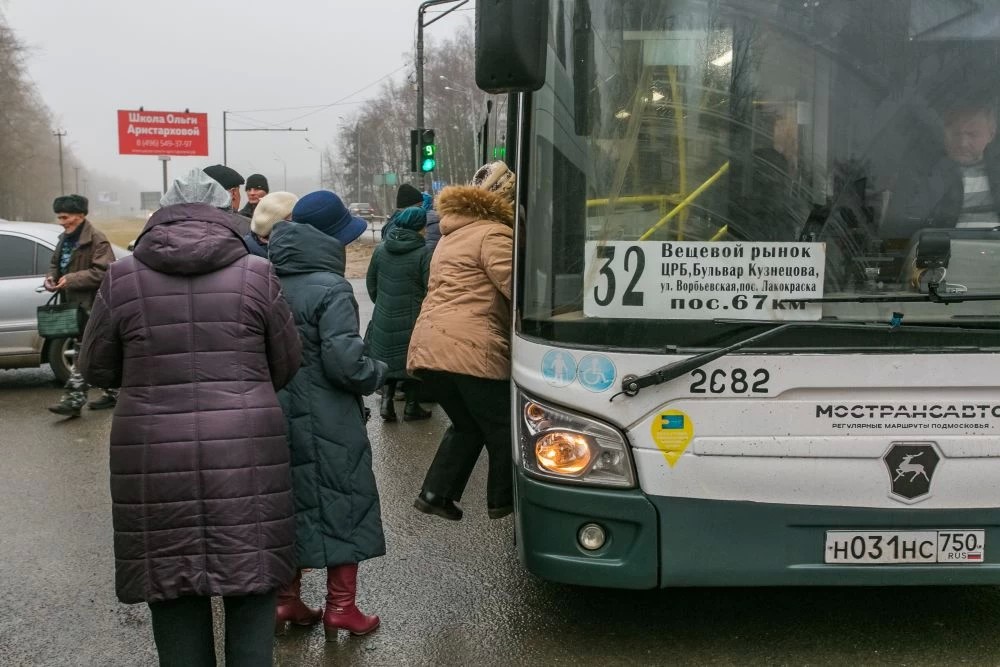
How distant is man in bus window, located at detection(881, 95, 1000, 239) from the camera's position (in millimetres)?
3584

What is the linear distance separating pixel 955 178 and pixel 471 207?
2017mm

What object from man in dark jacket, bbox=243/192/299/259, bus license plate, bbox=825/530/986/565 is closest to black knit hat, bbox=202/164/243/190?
man in dark jacket, bbox=243/192/299/259

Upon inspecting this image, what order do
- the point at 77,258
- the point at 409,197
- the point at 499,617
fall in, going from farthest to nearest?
the point at 409,197
the point at 77,258
the point at 499,617

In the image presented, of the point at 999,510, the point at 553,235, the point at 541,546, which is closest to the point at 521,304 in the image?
the point at 553,235

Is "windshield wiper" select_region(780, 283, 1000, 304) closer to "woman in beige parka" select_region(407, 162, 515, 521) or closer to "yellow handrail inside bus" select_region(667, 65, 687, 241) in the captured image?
"yellow handrail inside bus" select_region(667, 65, 687, 241)

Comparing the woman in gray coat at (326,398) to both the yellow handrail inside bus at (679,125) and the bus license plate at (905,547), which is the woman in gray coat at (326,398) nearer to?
the yellow handrail inside bus at (679,125)

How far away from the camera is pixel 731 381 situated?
11.6 feet

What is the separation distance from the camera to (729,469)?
357cm

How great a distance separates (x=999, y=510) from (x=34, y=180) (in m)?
100

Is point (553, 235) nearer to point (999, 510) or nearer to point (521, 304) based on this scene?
point (521, 304)

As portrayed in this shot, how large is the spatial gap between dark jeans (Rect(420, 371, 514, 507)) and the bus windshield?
1.10 metres

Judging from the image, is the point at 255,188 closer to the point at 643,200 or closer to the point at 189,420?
the point at 643,200

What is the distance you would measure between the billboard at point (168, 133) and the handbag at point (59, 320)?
44593 mm

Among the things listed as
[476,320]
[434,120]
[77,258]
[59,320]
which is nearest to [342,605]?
[476,320]
